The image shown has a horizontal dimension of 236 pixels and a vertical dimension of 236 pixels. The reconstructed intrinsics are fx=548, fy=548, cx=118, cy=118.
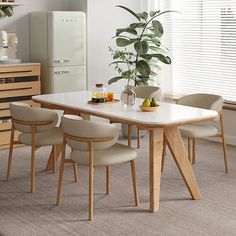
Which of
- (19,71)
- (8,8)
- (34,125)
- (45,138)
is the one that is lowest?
(45,138)

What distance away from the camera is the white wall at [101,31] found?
22.7 ft

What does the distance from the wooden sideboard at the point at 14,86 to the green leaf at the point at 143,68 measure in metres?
1.20

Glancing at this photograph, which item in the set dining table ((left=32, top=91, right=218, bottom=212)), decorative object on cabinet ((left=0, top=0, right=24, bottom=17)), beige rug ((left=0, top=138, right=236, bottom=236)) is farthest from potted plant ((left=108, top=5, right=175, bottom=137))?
dining table ((left=32, top=91, right=218, bottom=212))

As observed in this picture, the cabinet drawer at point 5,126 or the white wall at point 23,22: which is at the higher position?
the white wall at point 23,22

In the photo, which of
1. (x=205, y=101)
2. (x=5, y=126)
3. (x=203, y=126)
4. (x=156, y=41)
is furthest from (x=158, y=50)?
(x=5, y=126)

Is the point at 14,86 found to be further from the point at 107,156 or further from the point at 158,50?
the point at 107,156

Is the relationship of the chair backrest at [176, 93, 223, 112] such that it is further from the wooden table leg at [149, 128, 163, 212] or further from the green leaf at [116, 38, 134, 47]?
the green leaf at [116, 38, 134, 47]

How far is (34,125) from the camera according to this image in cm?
463

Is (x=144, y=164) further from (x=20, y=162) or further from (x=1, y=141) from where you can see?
(x=1, y=141)

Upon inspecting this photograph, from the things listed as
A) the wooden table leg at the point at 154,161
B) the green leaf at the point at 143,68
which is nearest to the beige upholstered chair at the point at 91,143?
the wooden table leg at the point at 154,161

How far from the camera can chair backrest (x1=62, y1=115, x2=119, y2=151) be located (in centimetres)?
398

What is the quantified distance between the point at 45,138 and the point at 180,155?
1.21 m

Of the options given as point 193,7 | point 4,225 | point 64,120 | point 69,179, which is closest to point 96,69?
A: point 193,7

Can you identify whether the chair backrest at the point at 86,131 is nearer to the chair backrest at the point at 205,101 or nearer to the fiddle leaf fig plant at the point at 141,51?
the chair backrest at the point at 205,101
